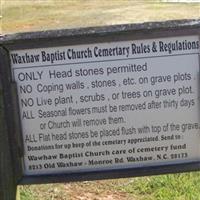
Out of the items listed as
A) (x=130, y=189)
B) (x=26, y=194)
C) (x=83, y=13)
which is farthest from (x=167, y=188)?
(x=83, y=13)

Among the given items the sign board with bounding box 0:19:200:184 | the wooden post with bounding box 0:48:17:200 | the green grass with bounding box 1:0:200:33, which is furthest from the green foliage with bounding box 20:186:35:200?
the green grass with bounding box 1:0:200:33

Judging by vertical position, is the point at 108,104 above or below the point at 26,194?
above

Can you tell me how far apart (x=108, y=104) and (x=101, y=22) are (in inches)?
573

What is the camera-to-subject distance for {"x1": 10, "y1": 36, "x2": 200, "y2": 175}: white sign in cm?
386

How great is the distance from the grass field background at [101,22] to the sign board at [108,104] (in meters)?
1.23

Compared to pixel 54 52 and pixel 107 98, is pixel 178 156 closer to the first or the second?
pixel 107 98

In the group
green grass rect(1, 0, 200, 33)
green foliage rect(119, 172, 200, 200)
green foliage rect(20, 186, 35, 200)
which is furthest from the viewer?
green grass rect(1, 0, 200, 33)

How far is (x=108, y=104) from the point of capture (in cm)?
391

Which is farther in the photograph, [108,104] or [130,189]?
[130,189]

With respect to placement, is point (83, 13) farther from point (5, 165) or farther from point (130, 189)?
point (5, 165)

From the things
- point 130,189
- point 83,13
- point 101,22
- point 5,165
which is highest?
point 5,165

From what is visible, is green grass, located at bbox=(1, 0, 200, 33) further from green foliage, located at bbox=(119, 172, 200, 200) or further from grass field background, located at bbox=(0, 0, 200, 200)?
green foliage, located at bbox=(119, 172, 200, 200)

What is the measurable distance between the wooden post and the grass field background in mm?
1146

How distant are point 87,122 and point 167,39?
637 millimetres
